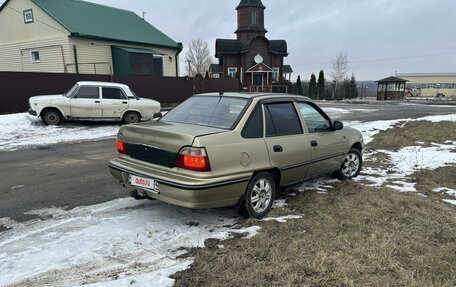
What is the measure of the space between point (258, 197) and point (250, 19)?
139 feet

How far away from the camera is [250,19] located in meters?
43.7

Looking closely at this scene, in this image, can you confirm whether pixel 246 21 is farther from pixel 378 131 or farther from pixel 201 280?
pixel 201 280

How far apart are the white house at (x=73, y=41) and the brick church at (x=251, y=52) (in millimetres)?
17210

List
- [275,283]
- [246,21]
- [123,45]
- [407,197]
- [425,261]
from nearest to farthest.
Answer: [275,283], [425,261], [407,197], [123,45], [246,21]

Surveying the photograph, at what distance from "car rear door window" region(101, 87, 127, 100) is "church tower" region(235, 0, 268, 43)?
32.2 m

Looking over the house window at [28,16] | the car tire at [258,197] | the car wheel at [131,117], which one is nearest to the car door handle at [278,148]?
the car tire at [258,197]

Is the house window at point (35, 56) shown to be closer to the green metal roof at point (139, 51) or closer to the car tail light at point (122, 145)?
the green metal roof at point (139, 51)

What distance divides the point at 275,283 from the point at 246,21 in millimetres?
44123

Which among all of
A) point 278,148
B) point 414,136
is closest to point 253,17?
point 414,136

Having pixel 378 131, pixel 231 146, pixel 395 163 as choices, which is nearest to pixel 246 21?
pixel 378 131

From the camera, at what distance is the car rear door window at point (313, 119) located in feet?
17.2

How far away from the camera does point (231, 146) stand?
4.02 meters

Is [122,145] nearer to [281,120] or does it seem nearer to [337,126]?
[281,120]

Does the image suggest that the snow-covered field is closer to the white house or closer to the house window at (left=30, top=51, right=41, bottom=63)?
the white house
